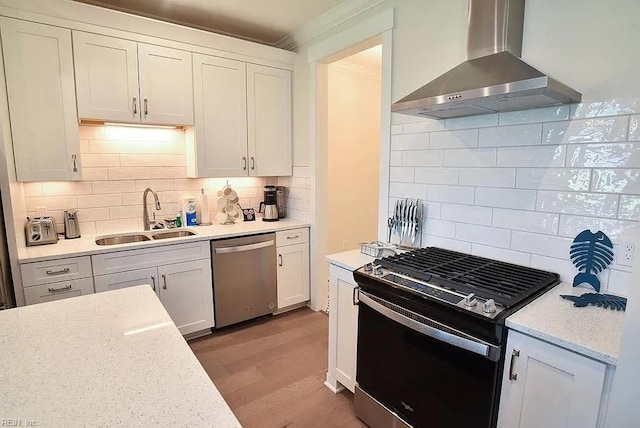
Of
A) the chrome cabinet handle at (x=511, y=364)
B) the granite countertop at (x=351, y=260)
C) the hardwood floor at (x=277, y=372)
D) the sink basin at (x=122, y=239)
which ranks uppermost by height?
the granite countertop at (x=351, y=260)

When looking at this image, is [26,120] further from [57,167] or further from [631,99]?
[631,99]

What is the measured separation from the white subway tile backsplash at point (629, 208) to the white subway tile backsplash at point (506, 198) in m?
0.33

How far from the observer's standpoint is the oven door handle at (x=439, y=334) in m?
1.24

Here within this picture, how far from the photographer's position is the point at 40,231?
236cm

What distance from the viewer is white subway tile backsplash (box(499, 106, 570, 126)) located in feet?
5.07

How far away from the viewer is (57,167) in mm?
2330

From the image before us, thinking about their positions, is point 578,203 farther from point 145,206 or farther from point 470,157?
point 145,206

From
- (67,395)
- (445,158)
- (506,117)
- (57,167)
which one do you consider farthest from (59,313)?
(506,117)

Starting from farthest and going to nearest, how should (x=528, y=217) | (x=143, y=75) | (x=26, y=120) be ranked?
1. (x=143, y=75)
2. (x=26, y=120)
3. (x=528, y=217)

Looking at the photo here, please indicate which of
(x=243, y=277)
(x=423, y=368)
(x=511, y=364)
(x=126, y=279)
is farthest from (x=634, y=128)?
(x=126, y=279)

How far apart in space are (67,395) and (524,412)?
4.65ft

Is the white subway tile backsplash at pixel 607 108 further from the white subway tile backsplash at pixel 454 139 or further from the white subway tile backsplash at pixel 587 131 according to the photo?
the white subway tile backsplash at pixel 454 139

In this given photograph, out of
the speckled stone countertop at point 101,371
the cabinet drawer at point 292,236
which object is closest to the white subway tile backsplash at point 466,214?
the cabinet drawer at point 292,236

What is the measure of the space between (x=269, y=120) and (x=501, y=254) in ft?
7.54
